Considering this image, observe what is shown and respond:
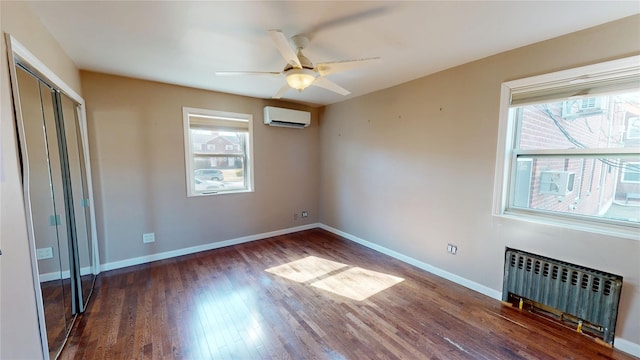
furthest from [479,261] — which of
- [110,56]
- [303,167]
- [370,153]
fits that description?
[110,56]

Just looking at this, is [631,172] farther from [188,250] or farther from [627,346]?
[188,250]

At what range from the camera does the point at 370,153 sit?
387 cm

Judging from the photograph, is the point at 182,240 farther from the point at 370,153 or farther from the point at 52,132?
the point at 370,153

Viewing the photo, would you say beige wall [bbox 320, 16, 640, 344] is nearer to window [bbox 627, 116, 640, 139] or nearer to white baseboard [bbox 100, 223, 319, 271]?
window [bbox 627, 116, 640, 139]

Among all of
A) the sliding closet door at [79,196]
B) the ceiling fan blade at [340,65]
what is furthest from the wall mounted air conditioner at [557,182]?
the sliding closet door at [79,196]

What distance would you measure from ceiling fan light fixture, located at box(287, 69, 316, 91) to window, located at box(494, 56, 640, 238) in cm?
188

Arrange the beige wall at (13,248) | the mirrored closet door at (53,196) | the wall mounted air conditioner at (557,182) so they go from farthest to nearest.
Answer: the wall mounted air conditioner at (557,182)
the mirrored closet door at (53,196)
the beige wall at (13,248)

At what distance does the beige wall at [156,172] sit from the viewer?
9.93 ft

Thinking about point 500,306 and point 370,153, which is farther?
point 370,153

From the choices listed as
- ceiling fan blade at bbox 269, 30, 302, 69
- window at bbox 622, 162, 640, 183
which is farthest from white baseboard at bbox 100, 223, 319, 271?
window at bbox 622, 162, 640, 183

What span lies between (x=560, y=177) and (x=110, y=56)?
4.45 m

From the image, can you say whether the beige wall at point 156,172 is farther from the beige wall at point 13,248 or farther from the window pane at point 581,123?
the window pane at point 581,123

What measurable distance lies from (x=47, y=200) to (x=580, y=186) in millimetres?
4223

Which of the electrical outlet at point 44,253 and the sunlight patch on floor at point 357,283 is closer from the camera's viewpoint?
the electrical outlet at point 44,253
